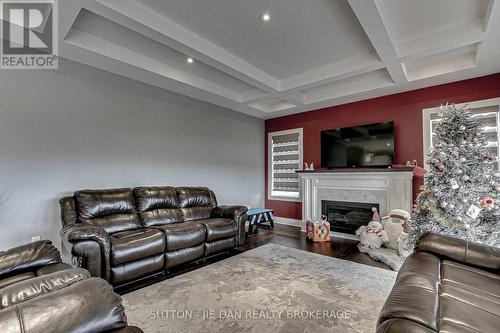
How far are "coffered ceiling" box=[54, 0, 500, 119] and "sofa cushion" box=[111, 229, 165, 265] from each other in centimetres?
226

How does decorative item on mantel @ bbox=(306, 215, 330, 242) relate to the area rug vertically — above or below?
above

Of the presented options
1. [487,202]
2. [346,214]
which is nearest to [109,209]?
[346,214]

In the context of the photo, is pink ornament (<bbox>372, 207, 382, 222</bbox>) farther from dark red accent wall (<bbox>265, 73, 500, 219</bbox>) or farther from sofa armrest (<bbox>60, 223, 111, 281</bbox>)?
sofa armrest (<bbox>60, 223, 111, 281</bbox>)

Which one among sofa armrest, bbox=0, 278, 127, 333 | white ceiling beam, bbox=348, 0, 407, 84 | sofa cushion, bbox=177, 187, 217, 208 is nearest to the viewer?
sofa armrest, bbox=0, 278, 127, 333

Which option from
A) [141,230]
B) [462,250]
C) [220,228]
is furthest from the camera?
[220,228]

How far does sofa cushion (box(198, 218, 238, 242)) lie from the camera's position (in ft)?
11.3

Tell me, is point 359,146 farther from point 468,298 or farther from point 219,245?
point 468,298

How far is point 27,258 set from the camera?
1659mm

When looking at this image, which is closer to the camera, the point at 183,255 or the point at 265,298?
the point at 265,298

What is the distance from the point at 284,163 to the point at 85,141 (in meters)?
4.23

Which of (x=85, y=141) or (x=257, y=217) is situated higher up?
(x=85, y=141)

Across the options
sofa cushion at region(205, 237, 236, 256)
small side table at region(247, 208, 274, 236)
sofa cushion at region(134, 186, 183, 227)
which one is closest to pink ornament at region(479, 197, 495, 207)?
sofa cushion at region(205, 237, 236, 256)

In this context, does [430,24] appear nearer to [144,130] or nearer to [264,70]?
[264,70]

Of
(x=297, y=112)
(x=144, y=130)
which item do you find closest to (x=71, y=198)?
(x=144, y=130)
